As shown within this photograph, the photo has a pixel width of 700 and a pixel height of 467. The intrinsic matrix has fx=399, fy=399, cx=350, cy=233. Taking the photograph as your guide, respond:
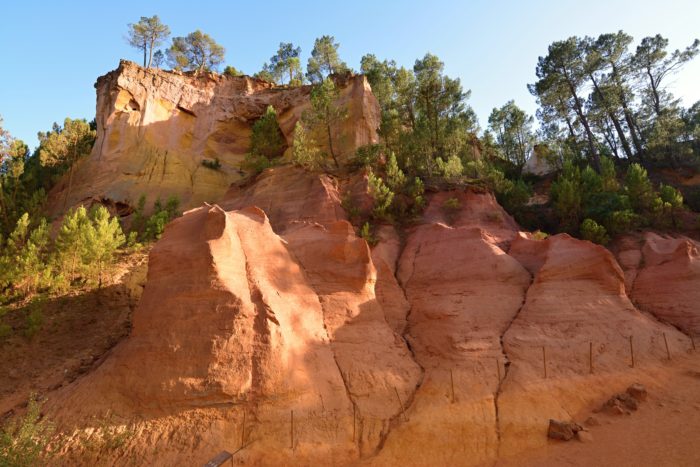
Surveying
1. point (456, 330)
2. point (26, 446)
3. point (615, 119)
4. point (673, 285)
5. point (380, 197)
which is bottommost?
point (26, 446)

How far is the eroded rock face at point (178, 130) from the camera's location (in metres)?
29.6

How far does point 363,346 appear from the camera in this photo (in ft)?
39.4

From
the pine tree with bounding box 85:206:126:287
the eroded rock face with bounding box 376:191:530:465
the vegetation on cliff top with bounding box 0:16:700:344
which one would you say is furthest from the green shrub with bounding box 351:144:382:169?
the pine tree with bounding box 85:206:126:287

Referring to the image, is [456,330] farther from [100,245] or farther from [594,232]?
[100,245]

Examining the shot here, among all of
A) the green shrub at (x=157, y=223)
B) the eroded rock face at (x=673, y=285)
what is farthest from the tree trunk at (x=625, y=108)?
the green shrub at (x=157, y=223)

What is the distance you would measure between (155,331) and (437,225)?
11.9 meters

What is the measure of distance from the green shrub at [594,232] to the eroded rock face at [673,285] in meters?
2.27

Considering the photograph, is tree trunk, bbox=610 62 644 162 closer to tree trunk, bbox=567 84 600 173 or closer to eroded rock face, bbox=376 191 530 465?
tree trunk, bbox=567 84 600 173

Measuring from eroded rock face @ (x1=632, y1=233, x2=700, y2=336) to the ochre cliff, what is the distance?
0.23ft

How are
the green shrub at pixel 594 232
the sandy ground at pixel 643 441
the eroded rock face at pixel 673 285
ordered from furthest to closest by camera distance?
1. the green shrub at pixel 594 232
2. the eroded rock face at pixel 673 285
3. the sandy ground at pixel 643 441

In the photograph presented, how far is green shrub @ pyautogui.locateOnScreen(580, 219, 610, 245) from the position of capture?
19.3 metres

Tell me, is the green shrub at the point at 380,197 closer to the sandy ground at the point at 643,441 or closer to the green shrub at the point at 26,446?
the sandy ground at the point at 643,441

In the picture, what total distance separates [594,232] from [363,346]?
14.0 meters

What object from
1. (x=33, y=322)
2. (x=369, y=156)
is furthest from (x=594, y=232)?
(x=33, y=322)
